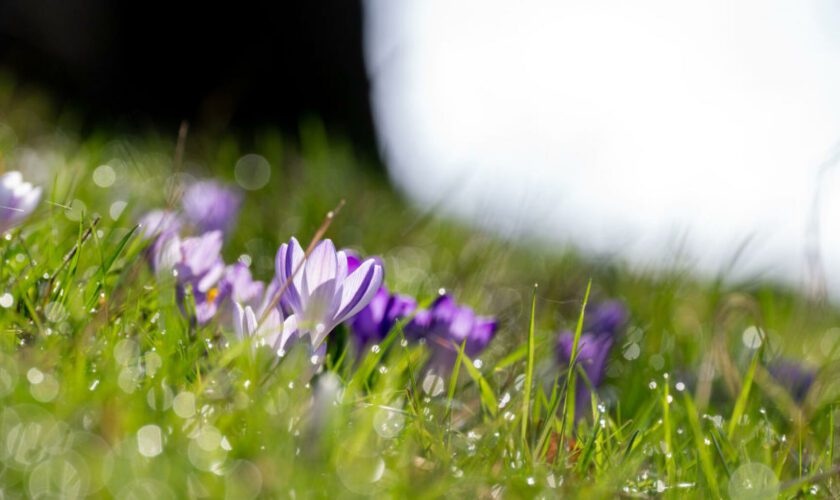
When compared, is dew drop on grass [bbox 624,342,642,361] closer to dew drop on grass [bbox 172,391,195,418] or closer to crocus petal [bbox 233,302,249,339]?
crocus petal [bbox 233,302,249,339]

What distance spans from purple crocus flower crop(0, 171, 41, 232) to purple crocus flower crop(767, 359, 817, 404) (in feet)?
4.35

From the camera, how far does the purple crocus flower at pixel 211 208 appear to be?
1.89 metres

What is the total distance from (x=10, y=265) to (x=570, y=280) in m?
1.44

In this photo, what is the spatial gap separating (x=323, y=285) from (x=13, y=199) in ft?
1.65

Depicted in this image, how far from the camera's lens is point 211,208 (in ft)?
6.19

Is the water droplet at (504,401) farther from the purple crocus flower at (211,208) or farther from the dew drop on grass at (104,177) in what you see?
the dew drop on grass at (104,177)

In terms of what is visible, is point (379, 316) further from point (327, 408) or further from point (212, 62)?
point (212, 62)

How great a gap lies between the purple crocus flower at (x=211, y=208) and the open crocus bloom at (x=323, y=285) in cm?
71

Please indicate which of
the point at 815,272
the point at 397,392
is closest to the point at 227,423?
the point at 397,392

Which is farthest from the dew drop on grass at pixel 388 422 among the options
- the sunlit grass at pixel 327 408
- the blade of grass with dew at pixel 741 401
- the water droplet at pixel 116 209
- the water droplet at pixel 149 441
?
the water droplet at pixel 116 209

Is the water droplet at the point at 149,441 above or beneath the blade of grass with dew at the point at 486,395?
above

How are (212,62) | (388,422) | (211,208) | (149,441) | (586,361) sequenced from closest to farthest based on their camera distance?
(149,441)
(388,422)
(586,361)
(211,208)
(212,62)

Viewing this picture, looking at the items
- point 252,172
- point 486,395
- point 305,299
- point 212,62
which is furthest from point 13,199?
point 212,62

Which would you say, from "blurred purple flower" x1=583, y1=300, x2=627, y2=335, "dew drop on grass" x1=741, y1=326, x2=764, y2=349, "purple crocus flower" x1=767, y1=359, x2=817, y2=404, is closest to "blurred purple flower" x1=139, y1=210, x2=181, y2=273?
"blurred purple flower" x1=583, y1=300, x2=627, y2=335
